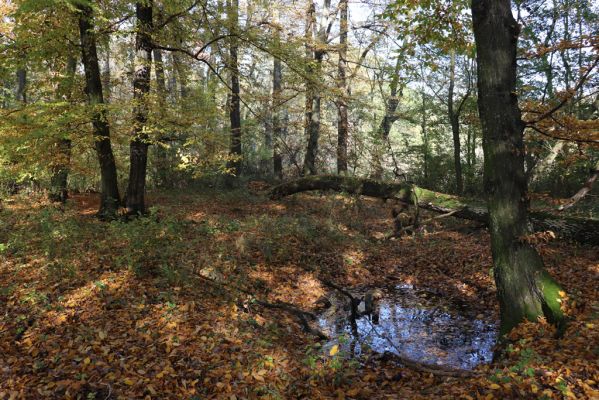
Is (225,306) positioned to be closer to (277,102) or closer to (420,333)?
(420,333)

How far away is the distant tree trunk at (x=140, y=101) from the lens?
9859 millimetres

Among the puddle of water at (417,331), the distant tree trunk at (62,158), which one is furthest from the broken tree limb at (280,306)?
the distant tree trunk at (62,158)

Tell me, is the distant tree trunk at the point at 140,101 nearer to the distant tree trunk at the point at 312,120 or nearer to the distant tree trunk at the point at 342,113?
the distant tree trunk at the point at 312,120

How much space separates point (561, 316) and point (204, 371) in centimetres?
481

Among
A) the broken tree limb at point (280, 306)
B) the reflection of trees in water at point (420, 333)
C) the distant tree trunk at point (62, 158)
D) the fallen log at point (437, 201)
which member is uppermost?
the distant tree trunk at point (62, 158)

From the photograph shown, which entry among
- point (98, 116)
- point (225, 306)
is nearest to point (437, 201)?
point (225, 306)

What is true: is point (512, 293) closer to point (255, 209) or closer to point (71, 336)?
point (71, 336)

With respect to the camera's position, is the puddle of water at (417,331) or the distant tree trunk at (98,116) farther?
the distant tree trunk at (98,116)

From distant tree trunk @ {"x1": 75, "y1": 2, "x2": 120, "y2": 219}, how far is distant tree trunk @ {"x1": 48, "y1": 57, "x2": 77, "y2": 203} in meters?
0.53

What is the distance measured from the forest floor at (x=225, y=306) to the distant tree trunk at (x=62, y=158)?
4.16 ft

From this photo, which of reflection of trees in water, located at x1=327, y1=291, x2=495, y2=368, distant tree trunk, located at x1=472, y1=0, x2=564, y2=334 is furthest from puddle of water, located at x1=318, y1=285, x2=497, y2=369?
distant tree trunk, located at x1=472, y1=0, x2=564, y2=334

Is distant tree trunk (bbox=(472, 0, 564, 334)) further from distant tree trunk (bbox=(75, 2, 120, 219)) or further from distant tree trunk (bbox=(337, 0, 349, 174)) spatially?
distant tree trunk (bbox=(337, 0, 349, 174))

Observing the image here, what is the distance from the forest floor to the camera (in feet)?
15.1

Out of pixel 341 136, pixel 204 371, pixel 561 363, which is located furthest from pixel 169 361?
pixel 341 136
